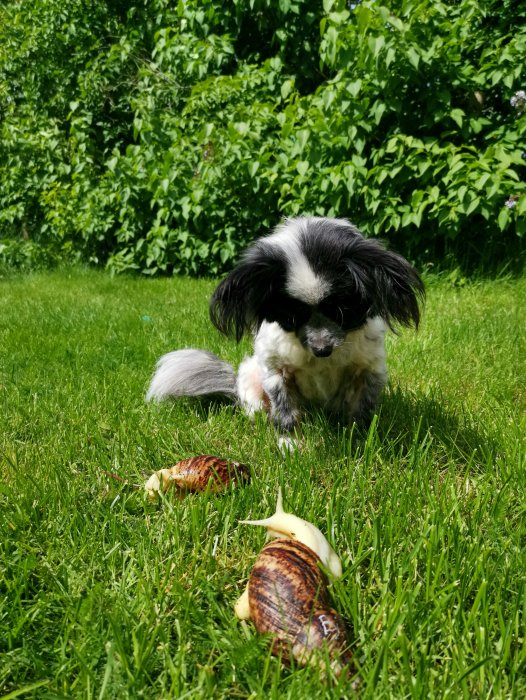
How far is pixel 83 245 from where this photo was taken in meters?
7.21

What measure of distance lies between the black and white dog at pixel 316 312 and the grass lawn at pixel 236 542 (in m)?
0.18

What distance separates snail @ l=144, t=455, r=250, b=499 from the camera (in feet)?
5.35

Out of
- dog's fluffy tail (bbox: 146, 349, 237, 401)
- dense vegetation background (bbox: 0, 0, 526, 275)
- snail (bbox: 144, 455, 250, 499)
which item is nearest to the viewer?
snail (bbox: 144, 455, 250, 499)

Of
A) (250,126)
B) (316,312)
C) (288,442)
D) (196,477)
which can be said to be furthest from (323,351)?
(250,126)

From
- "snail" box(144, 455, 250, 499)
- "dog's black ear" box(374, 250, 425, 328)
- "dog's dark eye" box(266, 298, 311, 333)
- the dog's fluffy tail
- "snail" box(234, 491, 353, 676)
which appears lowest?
the dog's fluffy tail

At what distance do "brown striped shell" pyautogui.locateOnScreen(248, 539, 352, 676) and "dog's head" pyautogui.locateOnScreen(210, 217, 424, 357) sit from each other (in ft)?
3.08

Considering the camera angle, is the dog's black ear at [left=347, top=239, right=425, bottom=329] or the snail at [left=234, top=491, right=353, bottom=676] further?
the dog's black ear at [left=347, top=239, right=425, bottom=329]

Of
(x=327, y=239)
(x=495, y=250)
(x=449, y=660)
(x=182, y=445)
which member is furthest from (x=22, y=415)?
(x=495, y=250)

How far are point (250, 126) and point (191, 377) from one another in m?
3.44

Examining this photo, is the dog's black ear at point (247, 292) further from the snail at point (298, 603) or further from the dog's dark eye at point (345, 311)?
the snail at point (298, 603)

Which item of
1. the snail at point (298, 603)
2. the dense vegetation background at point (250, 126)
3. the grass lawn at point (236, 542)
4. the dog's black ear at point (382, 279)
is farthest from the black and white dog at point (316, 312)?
the dense vegetation background at point (250, 126)

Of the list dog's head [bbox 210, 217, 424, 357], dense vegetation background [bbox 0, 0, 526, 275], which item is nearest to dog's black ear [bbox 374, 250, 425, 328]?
dog's head [bbox 210, 217, 424, 357]

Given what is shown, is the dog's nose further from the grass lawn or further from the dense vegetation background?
the dense vegetation background

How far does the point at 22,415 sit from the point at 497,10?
499 centimetres
